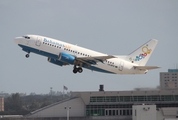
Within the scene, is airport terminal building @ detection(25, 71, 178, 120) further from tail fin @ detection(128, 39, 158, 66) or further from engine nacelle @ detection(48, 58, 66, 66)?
engine nacelle @ detection(48, 58, 66, 66)

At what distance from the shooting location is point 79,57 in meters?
92.4

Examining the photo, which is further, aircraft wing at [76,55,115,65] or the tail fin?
the tail fin

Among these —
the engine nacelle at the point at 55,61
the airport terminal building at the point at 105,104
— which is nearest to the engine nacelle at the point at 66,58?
the engine nacelle at the point at 55,61

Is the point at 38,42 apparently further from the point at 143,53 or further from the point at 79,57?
the point at 143,53

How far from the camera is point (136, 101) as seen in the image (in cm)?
11712

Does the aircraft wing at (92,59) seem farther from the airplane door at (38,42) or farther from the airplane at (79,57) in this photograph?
the airplane door at (38,42)

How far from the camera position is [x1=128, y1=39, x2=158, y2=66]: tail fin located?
10138cm

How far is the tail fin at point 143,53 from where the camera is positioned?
333ft

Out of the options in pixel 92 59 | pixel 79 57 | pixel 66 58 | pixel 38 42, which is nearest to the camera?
pixel 38 42

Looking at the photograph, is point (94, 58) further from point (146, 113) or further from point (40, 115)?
point (40, 115)

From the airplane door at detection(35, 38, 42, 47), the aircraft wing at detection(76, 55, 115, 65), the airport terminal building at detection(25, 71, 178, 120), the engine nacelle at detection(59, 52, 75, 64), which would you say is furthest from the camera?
the airport terminal building at detection(25, 71, 178, 120)

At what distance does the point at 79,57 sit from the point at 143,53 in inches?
641

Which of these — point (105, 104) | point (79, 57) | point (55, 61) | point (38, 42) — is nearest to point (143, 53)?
point (79, 57)

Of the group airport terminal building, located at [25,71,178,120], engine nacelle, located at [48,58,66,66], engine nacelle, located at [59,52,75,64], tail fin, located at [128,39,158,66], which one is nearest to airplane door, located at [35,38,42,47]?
engine nacelle, located at [59,52,75,64]
